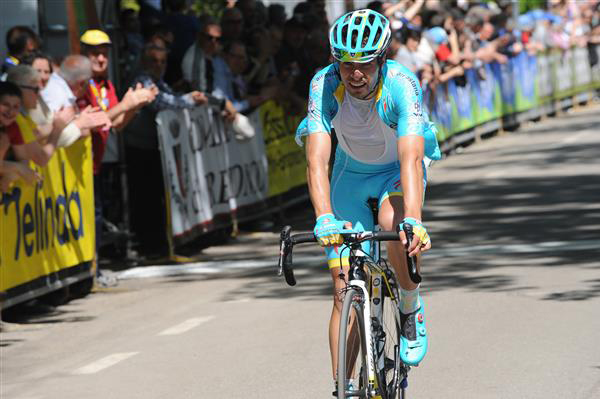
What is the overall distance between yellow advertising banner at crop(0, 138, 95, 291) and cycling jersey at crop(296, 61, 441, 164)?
4.40 m

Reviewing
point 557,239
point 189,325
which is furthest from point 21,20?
point 557,239

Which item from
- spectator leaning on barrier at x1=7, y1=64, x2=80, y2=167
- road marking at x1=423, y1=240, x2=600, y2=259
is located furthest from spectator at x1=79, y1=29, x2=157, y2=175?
road marking at x1=423, y1=240, x2=600, y2=259

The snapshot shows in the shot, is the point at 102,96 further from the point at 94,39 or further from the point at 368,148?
the point at 368,148

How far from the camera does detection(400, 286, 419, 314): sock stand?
6.81 metres

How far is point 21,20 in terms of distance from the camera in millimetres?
13125

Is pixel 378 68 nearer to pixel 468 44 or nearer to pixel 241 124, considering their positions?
pixel 241 124

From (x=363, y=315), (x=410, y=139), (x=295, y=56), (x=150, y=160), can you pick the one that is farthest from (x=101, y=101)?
(x=363, y=315)

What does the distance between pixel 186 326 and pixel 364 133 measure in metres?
3.97

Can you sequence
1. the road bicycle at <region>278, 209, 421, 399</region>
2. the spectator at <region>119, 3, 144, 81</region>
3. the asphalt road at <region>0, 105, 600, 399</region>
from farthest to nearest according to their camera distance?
1. the spectator at <region>119, 3, 144, 81</region>
2. the asphalt road at <region>0, 105, 600, 399</region>
3. the road bicycle at <region>278, 209, 421, 399</region>

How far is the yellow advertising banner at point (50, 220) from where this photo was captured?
1059 cm

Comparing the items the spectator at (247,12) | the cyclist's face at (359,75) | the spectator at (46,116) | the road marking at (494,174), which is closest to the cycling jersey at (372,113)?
the cyclist's face at (359,75)

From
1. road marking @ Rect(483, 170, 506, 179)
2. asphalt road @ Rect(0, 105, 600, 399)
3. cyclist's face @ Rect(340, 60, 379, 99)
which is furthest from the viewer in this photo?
road marking @ Rect(483, 170, 506, 179)

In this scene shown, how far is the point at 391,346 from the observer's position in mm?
6957

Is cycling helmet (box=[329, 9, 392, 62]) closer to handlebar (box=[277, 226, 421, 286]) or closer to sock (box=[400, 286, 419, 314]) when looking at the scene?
handlebar (box=[277, 226, 421, 286])
